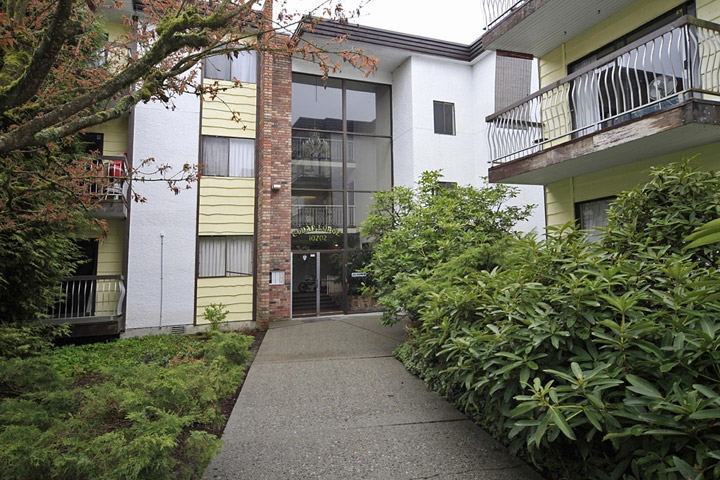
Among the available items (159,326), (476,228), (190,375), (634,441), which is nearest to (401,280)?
(476,228)

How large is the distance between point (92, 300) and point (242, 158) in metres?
5.43

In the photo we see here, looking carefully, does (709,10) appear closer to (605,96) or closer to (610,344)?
(605,96)

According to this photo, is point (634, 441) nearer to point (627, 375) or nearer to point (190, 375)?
point (627, 375)

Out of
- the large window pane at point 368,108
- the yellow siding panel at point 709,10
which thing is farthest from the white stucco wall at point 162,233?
the yellow siding panel at point 709,10

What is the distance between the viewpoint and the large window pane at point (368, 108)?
547 inches

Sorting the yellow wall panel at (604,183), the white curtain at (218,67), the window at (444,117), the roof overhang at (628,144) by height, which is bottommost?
the yellow wall panel at (604,183)

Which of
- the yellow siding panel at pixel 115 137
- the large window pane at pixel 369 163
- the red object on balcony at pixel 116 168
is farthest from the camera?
the large window pane at pixel 369 163

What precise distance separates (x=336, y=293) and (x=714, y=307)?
1100 cm

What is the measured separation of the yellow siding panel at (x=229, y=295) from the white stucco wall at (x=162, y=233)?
0.24 meters

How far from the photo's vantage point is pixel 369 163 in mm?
14109

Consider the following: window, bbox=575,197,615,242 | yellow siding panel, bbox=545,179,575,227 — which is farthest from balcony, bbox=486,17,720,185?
window, bbox=575,197,615,242

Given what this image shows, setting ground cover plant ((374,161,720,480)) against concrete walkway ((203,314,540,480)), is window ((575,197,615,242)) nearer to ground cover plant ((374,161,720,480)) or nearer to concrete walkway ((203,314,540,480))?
ground cover plant ((374,161,720,480))

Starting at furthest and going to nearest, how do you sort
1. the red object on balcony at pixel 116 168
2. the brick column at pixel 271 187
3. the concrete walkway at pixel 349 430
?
the brick column at pixel 271 187 → the red object on balcony at pixel 116 168 → the concrete walkway at pixel 349 430

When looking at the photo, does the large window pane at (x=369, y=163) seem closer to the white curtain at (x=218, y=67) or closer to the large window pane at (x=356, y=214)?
the large window pane at (x=356, y=214)
